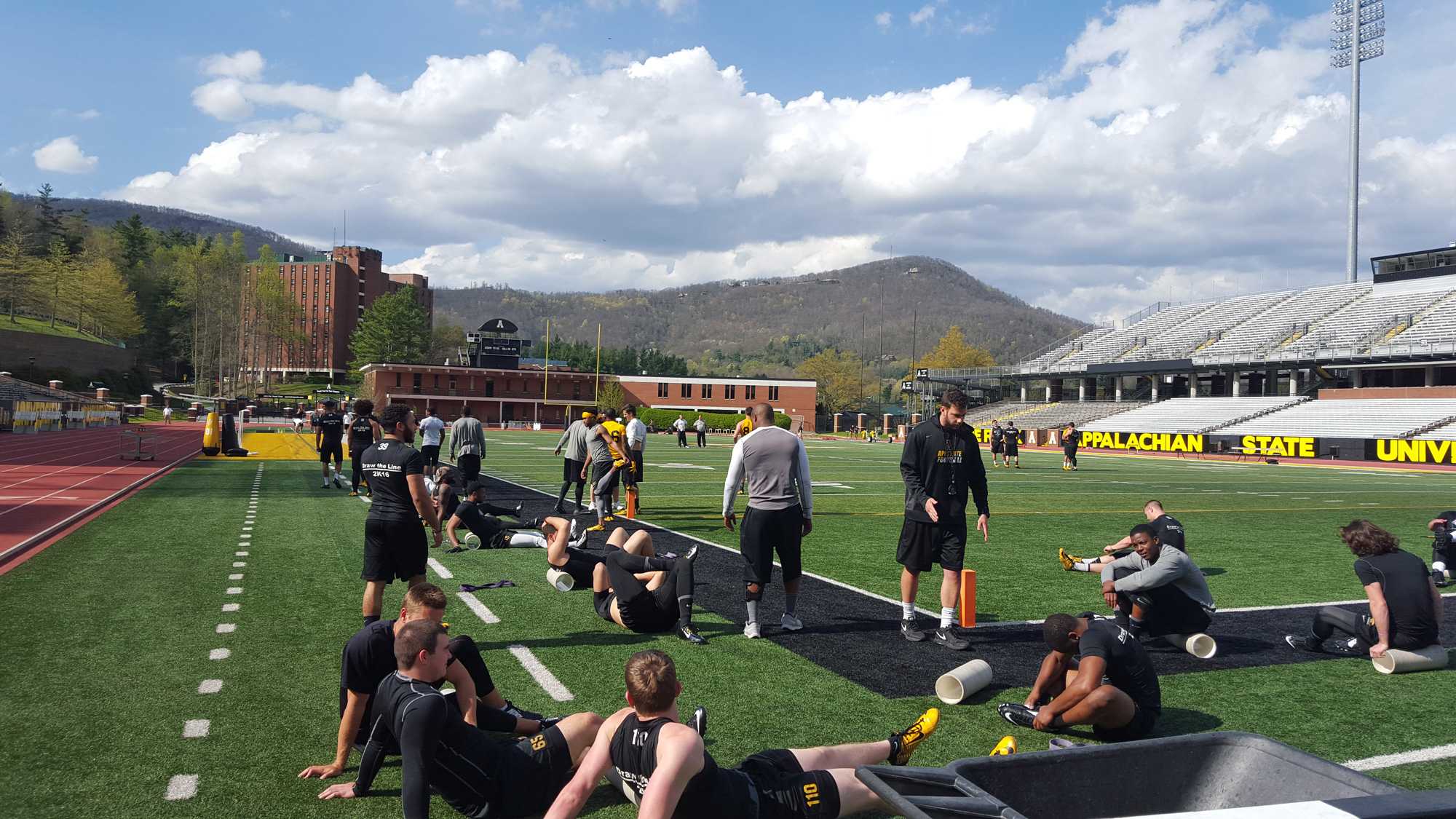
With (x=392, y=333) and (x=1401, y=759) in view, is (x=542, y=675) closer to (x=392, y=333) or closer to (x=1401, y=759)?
(x=1401, y=759)

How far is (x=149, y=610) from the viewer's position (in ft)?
26.7

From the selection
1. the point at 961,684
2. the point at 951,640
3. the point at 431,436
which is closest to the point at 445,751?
the point at 961,684

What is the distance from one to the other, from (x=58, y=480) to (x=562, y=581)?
53.8ft

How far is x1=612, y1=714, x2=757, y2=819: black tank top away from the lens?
12.1 feet

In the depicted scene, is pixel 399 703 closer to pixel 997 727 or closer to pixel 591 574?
pixel 997 727

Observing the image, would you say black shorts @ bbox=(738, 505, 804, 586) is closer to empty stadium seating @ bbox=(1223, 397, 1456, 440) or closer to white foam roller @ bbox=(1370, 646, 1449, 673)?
white foam roller @ bbox=(1370, 646, 1449, 673)

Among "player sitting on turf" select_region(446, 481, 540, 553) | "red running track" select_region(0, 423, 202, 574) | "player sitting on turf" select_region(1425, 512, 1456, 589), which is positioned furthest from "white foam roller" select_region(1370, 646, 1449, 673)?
"red running track" select_region(0, 423, 202, 574)

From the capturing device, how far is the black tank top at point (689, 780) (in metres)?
3.69

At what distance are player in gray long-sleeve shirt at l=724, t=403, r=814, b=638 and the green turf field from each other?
0.57 metres

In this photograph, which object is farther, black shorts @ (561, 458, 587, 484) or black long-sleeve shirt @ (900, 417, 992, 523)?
black shorts @ (561, 458, 587, 484)

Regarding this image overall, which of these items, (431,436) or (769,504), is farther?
(431,436)

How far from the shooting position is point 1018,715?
18.2ft

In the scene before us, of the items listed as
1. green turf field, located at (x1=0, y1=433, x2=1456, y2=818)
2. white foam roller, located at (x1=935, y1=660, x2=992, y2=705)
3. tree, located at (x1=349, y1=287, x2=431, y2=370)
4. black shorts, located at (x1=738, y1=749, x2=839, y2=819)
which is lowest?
green turf field, located at (x1=0, y1=433, x2=1456, y2=818)

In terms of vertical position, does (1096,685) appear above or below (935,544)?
below
